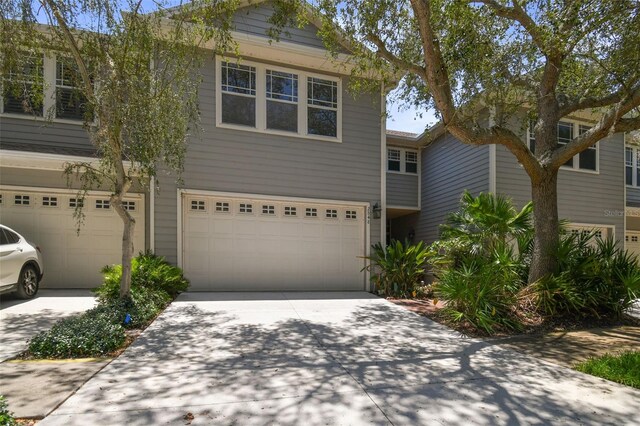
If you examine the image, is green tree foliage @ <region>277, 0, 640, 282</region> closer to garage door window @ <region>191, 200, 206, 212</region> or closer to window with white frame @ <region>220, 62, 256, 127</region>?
window with white frame @ <region>220, 62, 256, 127</region>

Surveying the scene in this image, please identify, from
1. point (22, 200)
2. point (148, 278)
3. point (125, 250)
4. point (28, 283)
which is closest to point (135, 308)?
point (125, 250)

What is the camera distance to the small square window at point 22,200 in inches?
348

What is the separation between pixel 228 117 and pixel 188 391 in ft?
24.1

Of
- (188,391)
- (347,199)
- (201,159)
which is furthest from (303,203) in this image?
(188,391)

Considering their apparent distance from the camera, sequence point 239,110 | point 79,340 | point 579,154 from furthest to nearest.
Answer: point 579,154, point 239,110, point 79,340

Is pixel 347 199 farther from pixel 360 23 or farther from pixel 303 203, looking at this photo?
pixel 360 23

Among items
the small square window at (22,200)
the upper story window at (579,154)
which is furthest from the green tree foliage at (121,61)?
the upper story window at (579,154)

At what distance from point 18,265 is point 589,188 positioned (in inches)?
620

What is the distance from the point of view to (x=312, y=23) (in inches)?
409

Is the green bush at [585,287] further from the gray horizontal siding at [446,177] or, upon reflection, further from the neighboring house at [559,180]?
the gray horizontal siding at [446,177]

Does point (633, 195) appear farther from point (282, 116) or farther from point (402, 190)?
point (282, 116)

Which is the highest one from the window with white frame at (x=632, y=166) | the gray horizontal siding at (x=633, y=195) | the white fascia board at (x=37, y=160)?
the window with white frame at (x=632, y=166)

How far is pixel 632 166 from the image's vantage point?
14414mm

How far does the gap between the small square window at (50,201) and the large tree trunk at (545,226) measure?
1044 centimetres
